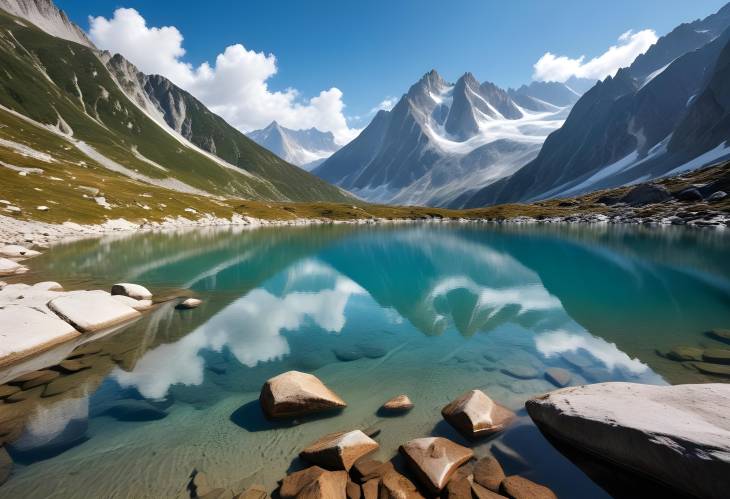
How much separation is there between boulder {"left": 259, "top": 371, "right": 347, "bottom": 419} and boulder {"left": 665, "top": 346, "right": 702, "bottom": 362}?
15.5 metres

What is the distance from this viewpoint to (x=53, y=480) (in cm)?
913

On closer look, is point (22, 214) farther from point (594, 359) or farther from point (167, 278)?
point (594, 359)

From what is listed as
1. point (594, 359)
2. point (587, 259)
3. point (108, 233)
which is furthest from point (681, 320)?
point (108, 233)

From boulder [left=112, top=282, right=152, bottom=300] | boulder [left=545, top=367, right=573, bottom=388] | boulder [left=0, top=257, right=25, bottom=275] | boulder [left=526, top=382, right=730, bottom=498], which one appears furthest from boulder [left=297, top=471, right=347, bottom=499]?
boulder [left=0, top=257, right=25, bottom=275]

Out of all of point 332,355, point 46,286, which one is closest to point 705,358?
point 332,355

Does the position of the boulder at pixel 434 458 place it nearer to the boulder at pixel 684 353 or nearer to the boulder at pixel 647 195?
the boulder at pixel 684 353

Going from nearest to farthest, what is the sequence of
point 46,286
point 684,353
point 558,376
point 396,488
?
point 396,488 < point 558,376 < point 684,353 < point 46,286

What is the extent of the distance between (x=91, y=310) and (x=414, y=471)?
19980 mm

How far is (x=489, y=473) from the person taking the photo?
30.0 ft

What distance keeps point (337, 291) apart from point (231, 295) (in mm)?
9040

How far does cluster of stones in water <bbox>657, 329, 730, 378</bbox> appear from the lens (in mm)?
14672

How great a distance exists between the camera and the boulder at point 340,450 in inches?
370

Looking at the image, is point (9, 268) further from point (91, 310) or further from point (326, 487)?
point (326, 487)

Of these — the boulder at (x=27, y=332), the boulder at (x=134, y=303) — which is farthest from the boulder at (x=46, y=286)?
the boulder at (x=27, y=332)
